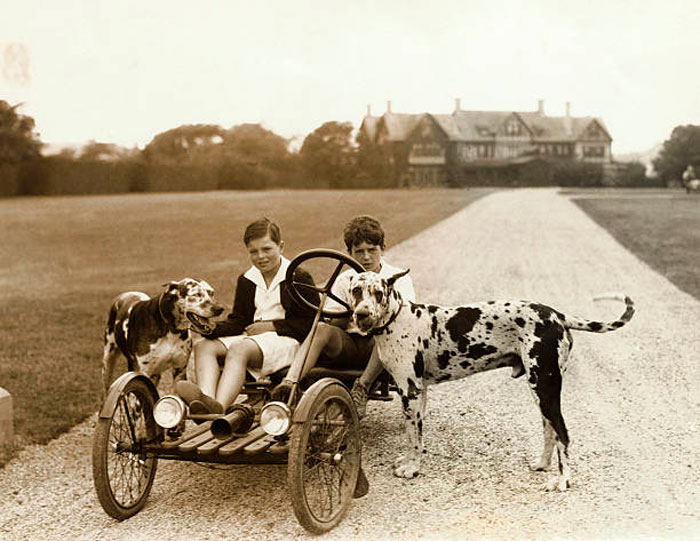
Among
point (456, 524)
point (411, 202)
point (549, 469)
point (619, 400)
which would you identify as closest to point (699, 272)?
Answer: point (411, 202)

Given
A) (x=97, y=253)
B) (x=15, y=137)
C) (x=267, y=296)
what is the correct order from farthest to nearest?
1. (x=97, y=253)
2. (x=15, y=137)
3. (x=267, y=296)

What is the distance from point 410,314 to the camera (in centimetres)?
429

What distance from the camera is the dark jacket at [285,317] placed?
15.1ft

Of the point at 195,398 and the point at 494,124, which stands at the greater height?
Result: the point at 494,124

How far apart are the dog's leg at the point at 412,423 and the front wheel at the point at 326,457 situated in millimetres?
418

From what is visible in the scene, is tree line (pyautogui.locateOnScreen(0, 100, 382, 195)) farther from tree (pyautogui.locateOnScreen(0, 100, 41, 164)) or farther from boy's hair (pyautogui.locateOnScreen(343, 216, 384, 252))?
boy's hair (pyautogui.locateOnScreen(343, 216, 384, 252))

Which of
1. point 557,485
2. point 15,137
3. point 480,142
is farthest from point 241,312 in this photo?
point 15,137

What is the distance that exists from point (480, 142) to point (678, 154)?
7.78 ft

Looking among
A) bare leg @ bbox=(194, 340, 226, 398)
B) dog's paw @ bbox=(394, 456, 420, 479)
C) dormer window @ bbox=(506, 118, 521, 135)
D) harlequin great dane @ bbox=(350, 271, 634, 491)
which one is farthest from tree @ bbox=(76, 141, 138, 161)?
dog's paw @ bbox=(394, 456, 420, 479)

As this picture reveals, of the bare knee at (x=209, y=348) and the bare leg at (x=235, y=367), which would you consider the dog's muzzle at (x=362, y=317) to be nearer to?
the bare leg at (x=235, y=367)

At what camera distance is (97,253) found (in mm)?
14984

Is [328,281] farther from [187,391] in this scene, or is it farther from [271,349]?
[187,391]

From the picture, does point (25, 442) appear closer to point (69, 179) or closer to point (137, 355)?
point (137, 355)

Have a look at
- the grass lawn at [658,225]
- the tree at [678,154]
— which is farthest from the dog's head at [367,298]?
the grass lawn at [658,225]
